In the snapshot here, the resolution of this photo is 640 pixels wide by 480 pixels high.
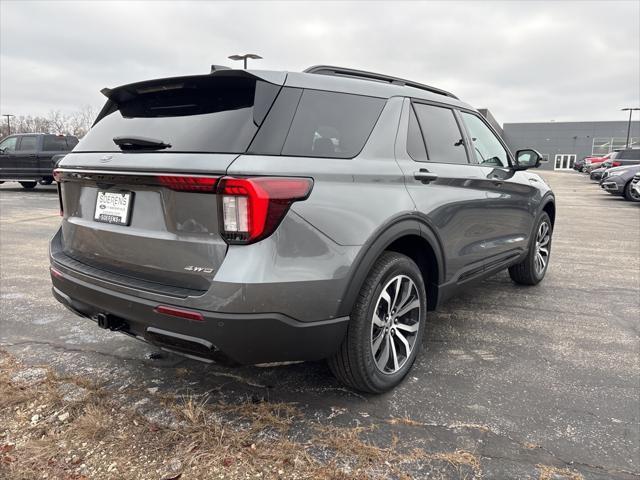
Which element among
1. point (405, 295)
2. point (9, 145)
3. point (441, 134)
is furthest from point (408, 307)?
point (9, 145)

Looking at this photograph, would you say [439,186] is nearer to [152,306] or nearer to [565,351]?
[565,351]

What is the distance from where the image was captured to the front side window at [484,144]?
12.6ft

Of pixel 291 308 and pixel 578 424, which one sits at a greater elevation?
pixel 291 308

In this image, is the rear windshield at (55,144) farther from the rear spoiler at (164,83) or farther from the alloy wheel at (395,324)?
the alloy wheel at (395,324)

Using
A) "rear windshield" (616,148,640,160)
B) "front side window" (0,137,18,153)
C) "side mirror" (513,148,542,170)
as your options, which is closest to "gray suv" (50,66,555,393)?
"side mirror" (513,148,542,170)

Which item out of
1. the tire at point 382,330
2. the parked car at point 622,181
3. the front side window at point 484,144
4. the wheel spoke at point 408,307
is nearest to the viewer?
the tire at point 382,330

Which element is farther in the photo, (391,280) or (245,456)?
(391,280)

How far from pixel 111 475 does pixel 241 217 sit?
1259 millimetres

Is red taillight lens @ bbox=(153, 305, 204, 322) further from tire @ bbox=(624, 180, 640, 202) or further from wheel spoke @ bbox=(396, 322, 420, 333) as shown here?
tire @ bbox=(624, 180, 640, 202)

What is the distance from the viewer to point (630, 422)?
2.53 m

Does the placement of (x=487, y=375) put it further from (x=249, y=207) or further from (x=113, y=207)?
(x=113, y=207)

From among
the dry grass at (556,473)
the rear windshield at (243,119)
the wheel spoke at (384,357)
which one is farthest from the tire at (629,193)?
the rear windshield at (243,119)

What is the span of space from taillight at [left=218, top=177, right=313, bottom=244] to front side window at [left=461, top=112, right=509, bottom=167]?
2.29 metres

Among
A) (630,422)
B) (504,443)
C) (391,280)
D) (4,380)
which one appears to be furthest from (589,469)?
(4,380)
